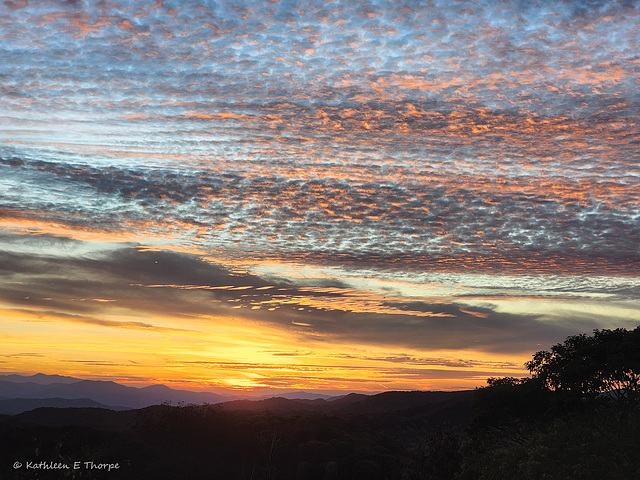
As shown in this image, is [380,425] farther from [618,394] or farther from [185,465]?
[618,394]

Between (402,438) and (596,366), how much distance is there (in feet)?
266

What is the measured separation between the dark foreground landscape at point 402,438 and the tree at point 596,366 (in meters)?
0.08

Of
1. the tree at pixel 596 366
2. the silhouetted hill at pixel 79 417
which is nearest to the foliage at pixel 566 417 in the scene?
the tree at pixel 596 366

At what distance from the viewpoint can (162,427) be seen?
290 ft

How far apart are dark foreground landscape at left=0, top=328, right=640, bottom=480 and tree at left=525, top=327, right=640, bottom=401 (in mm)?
82

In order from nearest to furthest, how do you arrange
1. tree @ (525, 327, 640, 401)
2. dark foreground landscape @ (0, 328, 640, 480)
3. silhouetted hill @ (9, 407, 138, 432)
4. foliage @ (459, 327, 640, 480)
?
foliage @ (459, 327, 640, 480), dark foreground landscape @ (0, 328, 640, 480), tree @ (525, 327, 640, 401), silhouetted hill @ (9, 407, 138, 432)

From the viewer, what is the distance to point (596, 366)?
4134 cm

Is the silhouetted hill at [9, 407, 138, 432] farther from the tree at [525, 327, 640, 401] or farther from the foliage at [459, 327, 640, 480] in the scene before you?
the tree at [525, 327, 640, 401]

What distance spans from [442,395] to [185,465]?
124m

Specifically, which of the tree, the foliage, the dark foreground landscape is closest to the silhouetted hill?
the dark foreground landscape

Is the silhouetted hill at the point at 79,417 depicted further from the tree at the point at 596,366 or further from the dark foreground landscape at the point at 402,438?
the tree at the point at 596,366

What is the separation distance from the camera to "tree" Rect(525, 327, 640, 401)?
39.5 metres

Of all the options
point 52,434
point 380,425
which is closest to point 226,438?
point 52,434

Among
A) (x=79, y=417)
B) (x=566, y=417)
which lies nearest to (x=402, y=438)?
(x=79, y=417)
